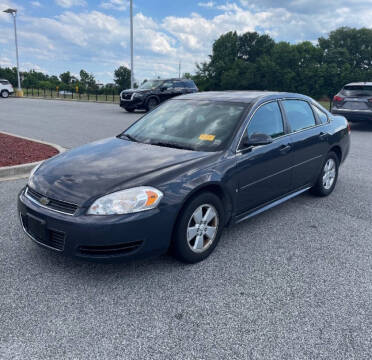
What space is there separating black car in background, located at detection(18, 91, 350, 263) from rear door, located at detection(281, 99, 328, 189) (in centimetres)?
2

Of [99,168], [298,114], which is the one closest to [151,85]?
[298,114]

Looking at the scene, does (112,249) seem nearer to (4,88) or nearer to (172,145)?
(172,145)

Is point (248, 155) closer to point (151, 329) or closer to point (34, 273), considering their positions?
point (151, 329)

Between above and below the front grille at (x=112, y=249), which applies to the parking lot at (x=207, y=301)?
below

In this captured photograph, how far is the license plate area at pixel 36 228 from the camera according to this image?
3.14 meters

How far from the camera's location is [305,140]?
491 centimetres

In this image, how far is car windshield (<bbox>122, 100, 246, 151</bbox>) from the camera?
3.96 meters

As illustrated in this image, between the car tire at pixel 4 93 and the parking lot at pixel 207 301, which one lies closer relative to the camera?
the parking lot at pixel 207 301

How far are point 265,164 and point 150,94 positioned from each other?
1650 cm

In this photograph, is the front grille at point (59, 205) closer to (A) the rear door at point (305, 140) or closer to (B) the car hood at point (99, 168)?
(B) the car hood at point (99, 168)

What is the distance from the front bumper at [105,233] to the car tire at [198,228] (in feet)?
0.45

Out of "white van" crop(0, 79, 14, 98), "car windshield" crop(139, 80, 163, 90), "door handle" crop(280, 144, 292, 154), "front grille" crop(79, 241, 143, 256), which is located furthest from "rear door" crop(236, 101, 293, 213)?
"white van" crop(0, 79, 14, 98)

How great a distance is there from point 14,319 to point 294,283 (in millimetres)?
2227

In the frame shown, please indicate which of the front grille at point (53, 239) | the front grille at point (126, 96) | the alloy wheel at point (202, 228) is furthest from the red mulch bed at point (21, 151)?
the front grille at point (126, 96)
